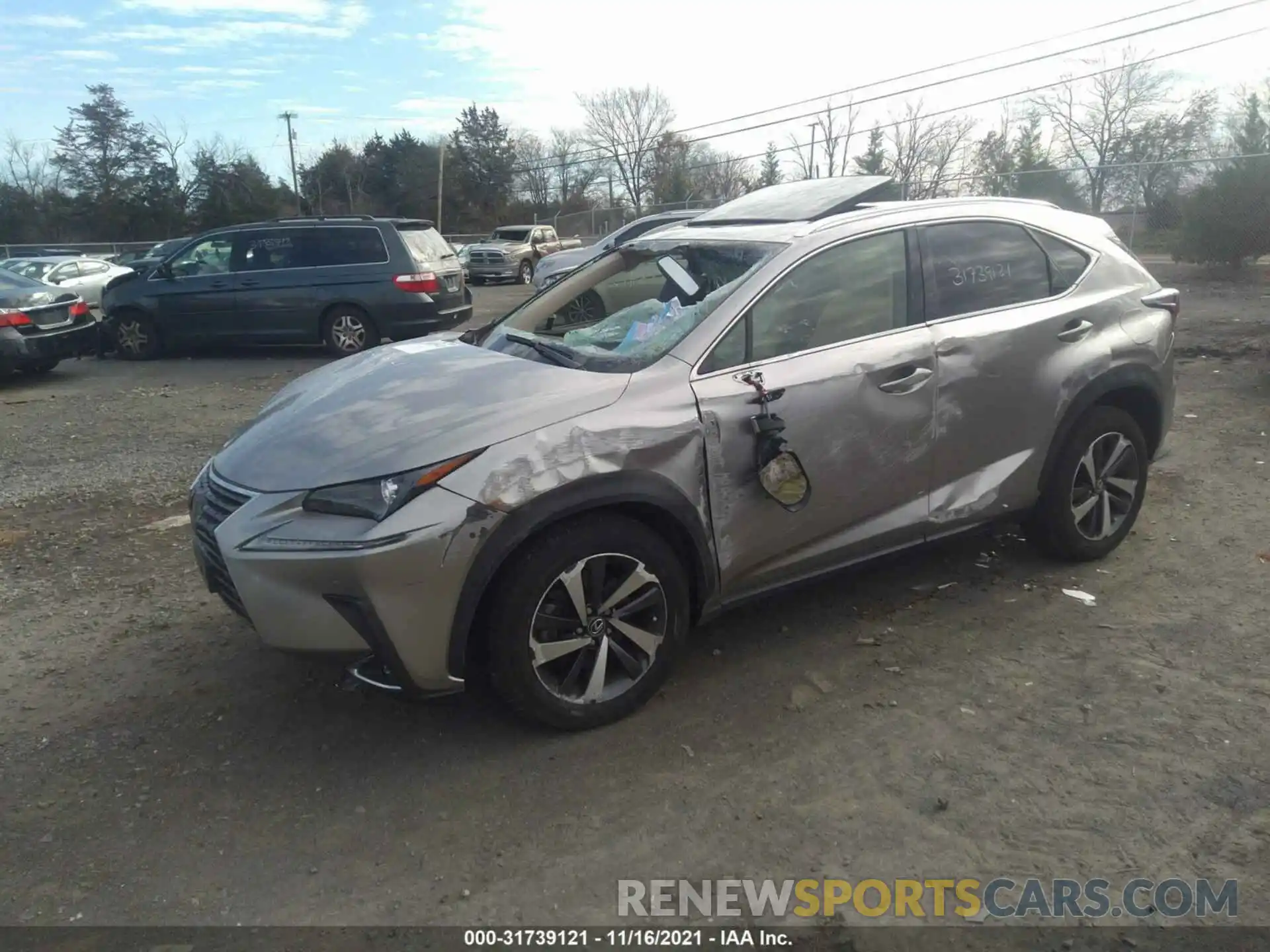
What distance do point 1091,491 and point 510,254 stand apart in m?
27.1

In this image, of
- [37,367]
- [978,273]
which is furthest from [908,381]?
[37,367]

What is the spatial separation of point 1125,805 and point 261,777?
108 inches

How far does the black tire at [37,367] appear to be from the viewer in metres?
11.1

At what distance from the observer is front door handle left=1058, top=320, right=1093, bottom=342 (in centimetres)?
434

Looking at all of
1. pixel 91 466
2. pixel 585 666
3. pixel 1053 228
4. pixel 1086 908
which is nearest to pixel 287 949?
pixel 585 666

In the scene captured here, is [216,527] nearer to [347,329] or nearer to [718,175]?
[347,329]

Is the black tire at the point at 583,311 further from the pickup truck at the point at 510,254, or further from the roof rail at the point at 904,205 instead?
the pickup truck at the point at 510,254

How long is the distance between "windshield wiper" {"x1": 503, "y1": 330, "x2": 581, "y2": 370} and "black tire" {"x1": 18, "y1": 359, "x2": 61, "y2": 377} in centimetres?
940

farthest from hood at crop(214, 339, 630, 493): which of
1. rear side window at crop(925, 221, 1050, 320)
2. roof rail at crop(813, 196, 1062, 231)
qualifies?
rear side window at crop(925, 221, 1050, 320)

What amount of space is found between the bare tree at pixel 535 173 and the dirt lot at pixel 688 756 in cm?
6302

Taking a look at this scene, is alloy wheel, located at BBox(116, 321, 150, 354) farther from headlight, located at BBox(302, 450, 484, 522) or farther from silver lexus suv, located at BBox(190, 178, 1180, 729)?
headlight, located at BBox(302, 450, 484, 522)

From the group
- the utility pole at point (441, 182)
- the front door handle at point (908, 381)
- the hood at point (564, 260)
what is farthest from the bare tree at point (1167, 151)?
the utility pole at point (441, 182)

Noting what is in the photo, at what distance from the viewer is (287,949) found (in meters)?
2.46

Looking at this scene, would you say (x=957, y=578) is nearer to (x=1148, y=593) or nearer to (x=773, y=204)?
(x=1148, y=593)
